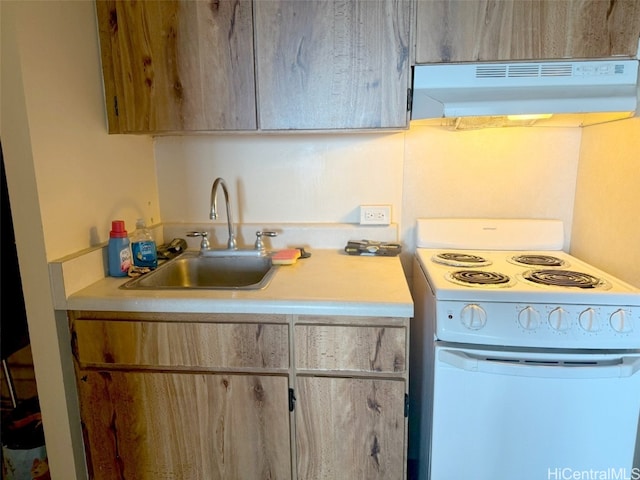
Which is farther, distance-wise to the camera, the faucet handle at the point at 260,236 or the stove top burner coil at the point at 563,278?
the faucet handle at the point at 260,236

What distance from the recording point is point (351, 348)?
1170 mm

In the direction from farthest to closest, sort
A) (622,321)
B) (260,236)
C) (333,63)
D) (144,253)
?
1. (260,236)
2. (144,253)
3. (333,63)
4. (622,321)

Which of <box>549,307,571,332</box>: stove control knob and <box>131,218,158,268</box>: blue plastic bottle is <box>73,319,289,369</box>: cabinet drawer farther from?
<box>549,307,571,332</box>: stove control knob

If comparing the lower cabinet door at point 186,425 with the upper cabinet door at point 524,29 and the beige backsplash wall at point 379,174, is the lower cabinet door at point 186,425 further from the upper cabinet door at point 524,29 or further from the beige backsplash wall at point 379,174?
the upper cabinet door at point 524,29

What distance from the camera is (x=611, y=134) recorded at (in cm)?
141

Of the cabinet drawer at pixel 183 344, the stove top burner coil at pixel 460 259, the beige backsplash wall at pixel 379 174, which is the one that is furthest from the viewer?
the beige backsplash wall at pixel 379 174

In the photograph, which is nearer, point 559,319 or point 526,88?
point 559,319

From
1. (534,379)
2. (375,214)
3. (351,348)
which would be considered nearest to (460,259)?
(375,214)

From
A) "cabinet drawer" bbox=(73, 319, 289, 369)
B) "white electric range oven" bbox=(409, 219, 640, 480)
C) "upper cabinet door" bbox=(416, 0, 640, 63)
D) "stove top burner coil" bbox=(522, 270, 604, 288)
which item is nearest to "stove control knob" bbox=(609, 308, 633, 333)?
"white electric range oven" bbox=(409, 219, 640, 480)

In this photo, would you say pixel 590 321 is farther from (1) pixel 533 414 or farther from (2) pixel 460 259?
(2) pixel 460 259

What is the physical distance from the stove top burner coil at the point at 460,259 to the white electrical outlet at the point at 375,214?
285mm

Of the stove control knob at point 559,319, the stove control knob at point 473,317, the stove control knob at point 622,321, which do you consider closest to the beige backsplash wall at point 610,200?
the stove control knob at point 622,321

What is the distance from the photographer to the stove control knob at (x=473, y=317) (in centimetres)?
113

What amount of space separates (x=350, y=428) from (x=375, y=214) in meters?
0.88
